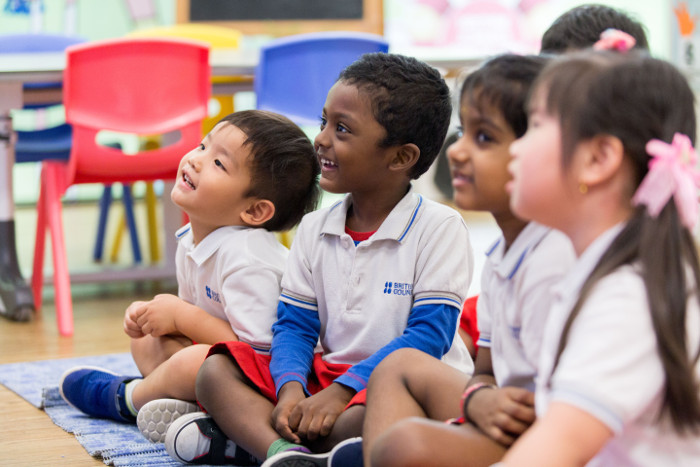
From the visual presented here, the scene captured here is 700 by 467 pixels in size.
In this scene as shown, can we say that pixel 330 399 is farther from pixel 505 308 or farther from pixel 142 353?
pixel 142 353

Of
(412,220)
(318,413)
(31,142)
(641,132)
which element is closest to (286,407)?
(318,413)

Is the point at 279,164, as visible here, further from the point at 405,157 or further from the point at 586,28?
the point at 586,28

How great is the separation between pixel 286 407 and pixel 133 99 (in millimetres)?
1685

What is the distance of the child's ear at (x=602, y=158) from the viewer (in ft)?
3.13

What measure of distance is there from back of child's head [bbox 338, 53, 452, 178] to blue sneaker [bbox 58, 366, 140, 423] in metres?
0.73

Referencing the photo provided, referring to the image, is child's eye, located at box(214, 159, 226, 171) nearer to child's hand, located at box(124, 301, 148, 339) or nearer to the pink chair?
child's hand, located at box(124, 301, 148, 339)

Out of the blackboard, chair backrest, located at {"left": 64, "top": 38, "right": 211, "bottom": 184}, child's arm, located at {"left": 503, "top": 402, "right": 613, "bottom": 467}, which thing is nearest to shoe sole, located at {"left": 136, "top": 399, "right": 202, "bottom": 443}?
child's arm, located at {"left": 503, "top": 402, "right": 613, "bottom": 467}

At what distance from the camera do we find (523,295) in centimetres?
114

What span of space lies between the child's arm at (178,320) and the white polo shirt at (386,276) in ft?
0.68

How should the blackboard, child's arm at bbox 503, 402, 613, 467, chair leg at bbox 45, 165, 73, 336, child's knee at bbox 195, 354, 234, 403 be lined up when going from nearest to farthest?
child's arm at bbox 503, 402, 613, 467, child's knee at bbox 195, 354, 234, 403, chair leg at bbox 45, 165, 73, 336, the blackboard

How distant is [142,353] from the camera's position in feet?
6.14

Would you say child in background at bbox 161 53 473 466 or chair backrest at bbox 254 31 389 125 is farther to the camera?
chair backrest at bbox 254 31 389 125

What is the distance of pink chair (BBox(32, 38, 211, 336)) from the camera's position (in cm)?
275

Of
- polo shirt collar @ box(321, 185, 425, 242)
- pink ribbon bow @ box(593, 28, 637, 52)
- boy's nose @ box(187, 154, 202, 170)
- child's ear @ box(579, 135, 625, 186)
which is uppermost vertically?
pink ribbon bow @ box(593, 28, 637, 52)
